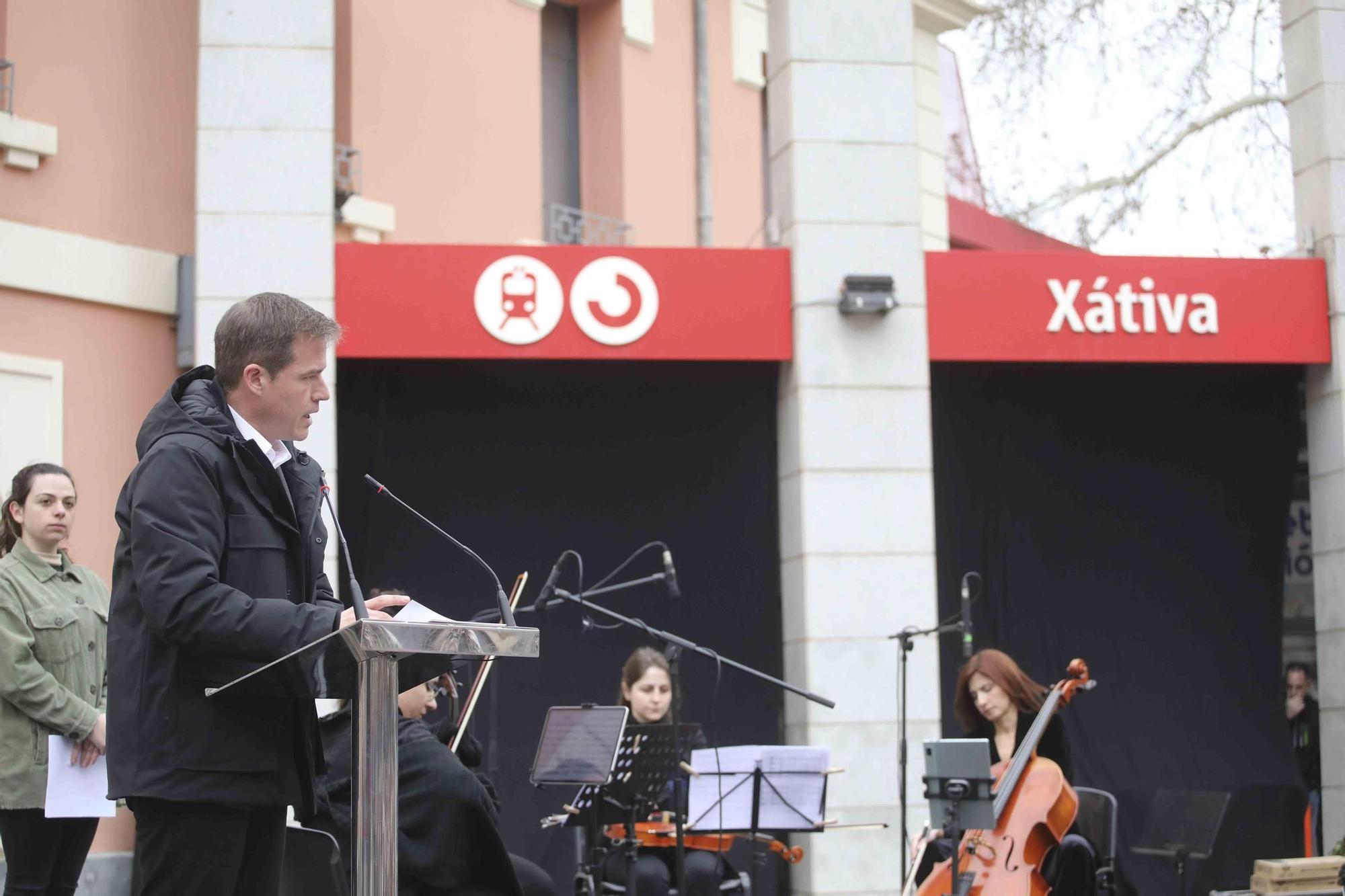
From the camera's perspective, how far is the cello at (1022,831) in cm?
632

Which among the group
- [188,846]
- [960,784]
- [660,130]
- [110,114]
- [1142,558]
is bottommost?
[960,784]

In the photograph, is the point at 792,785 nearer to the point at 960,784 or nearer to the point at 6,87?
the point at 960,784

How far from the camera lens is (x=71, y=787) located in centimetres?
488

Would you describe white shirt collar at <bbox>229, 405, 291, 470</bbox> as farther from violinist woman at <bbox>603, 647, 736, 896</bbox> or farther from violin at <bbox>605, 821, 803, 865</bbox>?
violin at <bbox>605, 821, 803, 865</bbox>

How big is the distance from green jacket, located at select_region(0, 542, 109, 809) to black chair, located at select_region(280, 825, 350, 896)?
156 cm

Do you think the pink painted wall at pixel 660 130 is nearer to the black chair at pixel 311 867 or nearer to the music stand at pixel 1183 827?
the music stand at pixel 1183 827

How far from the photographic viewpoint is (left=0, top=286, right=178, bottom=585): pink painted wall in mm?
8000

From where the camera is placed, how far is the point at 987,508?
9.24 m

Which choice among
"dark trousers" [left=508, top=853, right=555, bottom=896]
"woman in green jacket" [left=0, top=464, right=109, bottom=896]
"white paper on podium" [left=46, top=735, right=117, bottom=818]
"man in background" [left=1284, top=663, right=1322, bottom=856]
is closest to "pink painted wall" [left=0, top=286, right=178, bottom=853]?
"dark trousers" [left=508, top=853, right=555, bottom=896]

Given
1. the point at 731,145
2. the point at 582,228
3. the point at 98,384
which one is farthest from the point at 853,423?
the point at 731,145

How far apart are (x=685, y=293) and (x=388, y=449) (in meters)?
1.82

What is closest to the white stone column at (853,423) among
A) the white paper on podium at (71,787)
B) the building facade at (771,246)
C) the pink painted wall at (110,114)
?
the building facade at (771,246)

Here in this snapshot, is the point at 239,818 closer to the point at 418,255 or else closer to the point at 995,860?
the point at 995,860

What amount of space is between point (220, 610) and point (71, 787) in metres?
2.57
